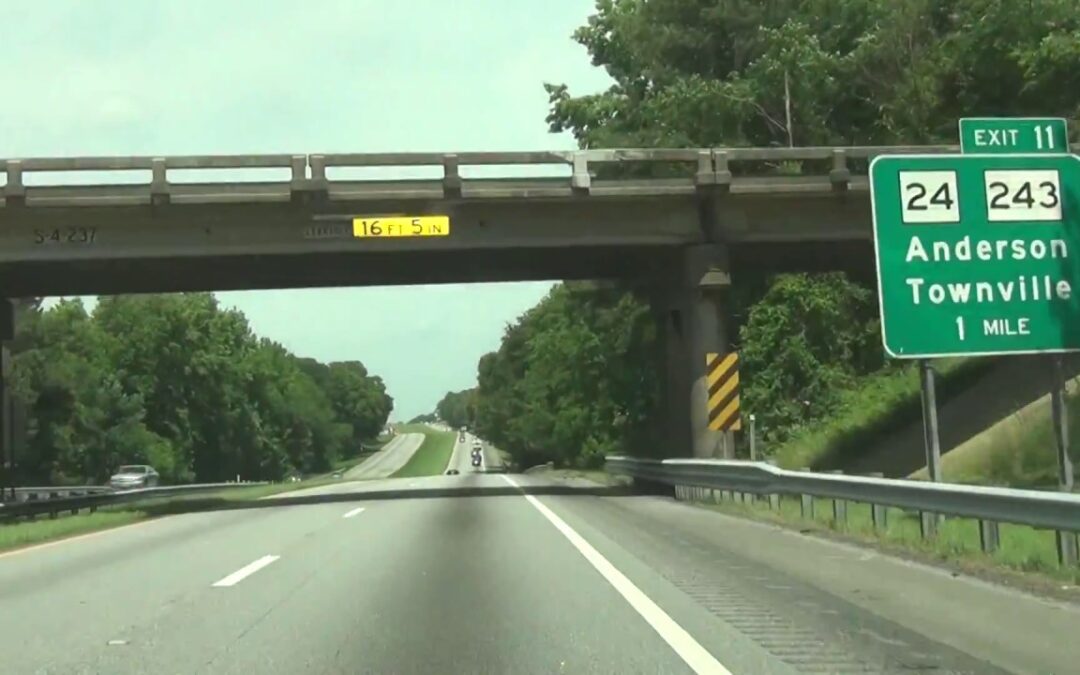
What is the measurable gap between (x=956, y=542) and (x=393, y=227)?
1687cm

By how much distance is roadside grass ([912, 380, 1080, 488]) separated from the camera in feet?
65.8

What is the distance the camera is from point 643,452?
152ft

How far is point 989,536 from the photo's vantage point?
41.6ft

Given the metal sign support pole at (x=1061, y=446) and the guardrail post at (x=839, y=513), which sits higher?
the metal sign support pole at (x=1061, y=446)

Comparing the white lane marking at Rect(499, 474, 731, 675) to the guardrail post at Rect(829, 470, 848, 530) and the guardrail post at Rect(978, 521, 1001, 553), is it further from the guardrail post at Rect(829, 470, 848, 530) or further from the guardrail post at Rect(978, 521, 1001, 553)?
the guardrail post at Rect(978, 521, 1001, 553)

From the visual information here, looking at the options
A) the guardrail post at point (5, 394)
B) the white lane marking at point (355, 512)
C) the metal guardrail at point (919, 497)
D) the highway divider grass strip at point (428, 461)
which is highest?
the guardrail post at point (5, 394)

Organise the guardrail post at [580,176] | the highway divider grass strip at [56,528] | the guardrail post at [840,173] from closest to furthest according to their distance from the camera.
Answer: the highway divider grass strip at [56,528], the guardrail post at [580,176], the guardrail post at [840,173]

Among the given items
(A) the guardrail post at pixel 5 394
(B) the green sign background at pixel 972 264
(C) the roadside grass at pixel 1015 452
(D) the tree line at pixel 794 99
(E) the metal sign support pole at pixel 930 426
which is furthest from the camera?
(A) the guardrail post at pixel 5 394

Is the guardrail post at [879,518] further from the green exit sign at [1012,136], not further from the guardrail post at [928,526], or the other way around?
the green exit sign at [1012,136]

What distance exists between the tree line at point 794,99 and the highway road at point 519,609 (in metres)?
17.1

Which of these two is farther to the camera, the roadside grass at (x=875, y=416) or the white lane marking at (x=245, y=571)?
the roadside grass at (x=875, y=416)

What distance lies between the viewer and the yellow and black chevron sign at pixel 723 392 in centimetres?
2778

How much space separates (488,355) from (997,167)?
157 metres

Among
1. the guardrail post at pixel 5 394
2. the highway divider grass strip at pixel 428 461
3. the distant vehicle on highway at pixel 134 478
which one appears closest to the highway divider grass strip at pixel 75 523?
the guardrail post at pixel 5 394
